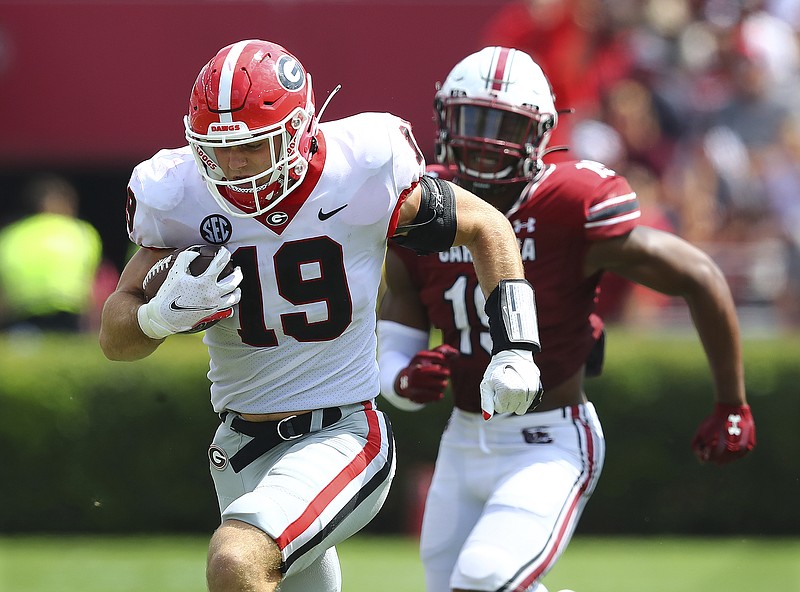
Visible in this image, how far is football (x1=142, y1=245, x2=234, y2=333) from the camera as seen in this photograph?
3.48 m

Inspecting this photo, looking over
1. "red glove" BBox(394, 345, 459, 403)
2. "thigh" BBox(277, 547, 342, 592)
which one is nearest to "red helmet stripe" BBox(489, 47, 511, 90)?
"red glove" BBox(394, 345, 459, 403)

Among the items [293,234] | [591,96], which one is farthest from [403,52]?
[293,234]

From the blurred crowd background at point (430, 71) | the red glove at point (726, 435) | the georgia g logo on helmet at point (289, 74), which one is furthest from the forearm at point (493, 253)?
the blurred crowd background at point (430, 71)

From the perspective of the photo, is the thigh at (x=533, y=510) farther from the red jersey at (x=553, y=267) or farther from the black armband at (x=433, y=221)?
the black armband at (x=433, y=221)

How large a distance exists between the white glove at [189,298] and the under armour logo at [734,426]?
1857 millimetres

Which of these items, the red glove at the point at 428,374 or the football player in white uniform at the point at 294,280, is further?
the red glove at the point at 428,374

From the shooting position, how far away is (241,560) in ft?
10.6

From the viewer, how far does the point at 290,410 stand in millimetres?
3727

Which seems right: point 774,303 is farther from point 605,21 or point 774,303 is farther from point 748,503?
point 605,21

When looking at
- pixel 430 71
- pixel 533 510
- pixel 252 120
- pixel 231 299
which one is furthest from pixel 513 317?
pixel 430 71

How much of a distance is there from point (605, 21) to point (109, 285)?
454cm

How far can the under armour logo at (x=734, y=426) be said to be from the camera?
451 centimetres

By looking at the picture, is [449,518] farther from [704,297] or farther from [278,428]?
[704,297]

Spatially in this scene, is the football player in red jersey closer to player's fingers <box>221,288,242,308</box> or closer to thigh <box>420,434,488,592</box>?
thigh <box>420,434,488,592</box>
